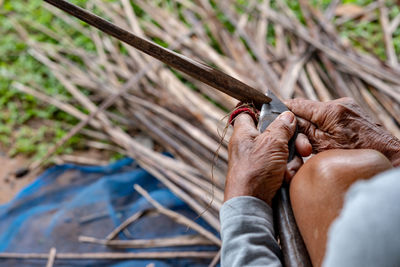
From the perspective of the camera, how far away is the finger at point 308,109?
139 cm

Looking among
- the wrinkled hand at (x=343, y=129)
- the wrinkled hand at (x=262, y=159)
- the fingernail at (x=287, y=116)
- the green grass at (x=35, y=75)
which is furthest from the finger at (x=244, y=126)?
the green grass at (x=35, y=75)

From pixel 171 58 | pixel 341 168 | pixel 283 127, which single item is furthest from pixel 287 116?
pixel 171 58

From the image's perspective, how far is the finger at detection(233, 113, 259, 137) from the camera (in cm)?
136

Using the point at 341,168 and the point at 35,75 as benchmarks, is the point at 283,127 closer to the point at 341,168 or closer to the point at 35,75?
the point at 341,168

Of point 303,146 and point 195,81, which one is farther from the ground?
point 303,146

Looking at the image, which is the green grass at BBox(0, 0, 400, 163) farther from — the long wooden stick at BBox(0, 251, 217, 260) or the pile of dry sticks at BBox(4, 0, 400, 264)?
the long wooden stick at BBox(0, 251, 217, 260)

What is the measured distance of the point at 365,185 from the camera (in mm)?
544

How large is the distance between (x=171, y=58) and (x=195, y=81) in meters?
1.93

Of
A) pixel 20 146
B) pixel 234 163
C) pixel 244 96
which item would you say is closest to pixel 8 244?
pixel 20 146

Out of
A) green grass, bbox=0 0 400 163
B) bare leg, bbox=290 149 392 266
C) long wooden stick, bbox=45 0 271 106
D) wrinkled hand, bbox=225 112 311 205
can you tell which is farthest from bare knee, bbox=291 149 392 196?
green grass, bbox=0 0 400 163

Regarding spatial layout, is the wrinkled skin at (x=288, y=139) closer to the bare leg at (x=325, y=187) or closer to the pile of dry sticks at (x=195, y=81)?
the bare leg at (x=325, y=187)

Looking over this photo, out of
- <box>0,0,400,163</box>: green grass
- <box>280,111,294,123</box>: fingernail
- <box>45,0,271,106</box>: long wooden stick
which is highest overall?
<box>45,0,271,106</box>: long wooden stick

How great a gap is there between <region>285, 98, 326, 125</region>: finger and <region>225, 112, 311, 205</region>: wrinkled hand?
0.30 feet

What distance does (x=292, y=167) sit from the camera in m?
1.31
